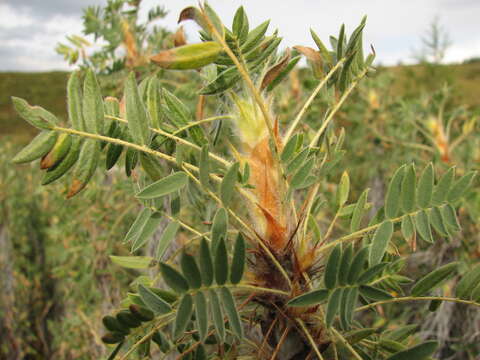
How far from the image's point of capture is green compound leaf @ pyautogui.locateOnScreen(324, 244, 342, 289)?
481mm

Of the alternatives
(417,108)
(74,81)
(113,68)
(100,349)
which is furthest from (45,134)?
(417,108)

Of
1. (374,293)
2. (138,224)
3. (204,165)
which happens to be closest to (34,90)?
(138,224)

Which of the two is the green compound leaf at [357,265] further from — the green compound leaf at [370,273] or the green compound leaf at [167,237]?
the green compound leaf at [167,237]

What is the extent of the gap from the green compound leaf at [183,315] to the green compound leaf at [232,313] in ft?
0.14

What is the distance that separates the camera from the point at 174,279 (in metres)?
0.45

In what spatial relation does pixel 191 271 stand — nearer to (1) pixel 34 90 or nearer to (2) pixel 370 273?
(2) pixel 370 273

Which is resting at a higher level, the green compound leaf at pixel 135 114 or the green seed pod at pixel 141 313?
the green compound leaf at pixel 135 114

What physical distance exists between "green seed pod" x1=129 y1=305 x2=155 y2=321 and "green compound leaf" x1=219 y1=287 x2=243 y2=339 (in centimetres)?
9

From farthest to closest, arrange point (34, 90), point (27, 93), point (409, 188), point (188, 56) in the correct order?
point (34, 90) → point (27, 93) → point (409, 188) → point (188, 56)

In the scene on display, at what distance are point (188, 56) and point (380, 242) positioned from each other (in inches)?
12.1

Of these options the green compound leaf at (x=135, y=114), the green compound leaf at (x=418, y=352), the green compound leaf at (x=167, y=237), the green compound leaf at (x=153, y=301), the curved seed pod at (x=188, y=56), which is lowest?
the green compound leaf at (x=418, y=352)

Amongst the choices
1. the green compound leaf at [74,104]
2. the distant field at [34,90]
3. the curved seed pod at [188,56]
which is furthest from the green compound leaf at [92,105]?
the distant field at [34,90]

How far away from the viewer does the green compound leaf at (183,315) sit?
0.45m

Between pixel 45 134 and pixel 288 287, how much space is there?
0.35 meters
